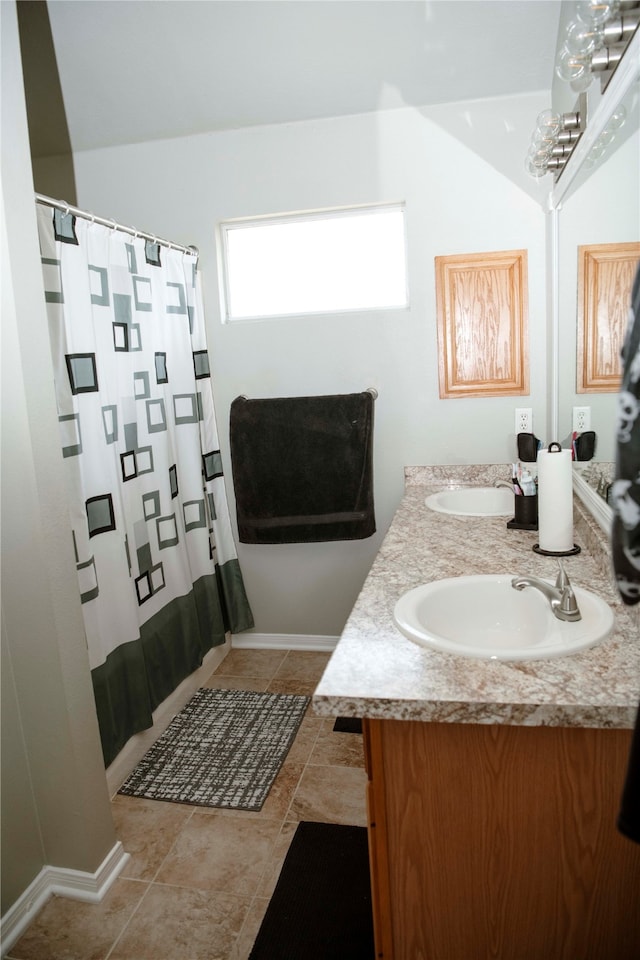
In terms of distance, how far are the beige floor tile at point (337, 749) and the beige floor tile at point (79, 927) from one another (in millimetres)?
673

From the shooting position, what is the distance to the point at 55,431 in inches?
59.7

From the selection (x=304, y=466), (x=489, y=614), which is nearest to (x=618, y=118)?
(x=489, y=614)

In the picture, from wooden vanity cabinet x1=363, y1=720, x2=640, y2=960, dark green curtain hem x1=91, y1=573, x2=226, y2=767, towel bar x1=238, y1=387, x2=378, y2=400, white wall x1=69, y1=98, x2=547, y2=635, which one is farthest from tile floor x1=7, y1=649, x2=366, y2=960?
towel bar x1=238, y1=387, x2=378, y2=400

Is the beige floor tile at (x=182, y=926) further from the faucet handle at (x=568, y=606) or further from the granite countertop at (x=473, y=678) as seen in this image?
the faucet handle at (x=568, y=606)

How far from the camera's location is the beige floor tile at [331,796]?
6.07 ft

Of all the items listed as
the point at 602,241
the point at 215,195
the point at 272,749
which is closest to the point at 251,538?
the point at 272,749

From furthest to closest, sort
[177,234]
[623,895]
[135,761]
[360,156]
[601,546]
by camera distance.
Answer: [177,234], [360,156], [135,761], [601,546], [623,895]

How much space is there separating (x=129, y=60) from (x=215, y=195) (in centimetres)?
55

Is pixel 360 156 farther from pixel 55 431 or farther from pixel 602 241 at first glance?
pixel 55 431

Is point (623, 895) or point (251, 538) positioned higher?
point (251, 538)

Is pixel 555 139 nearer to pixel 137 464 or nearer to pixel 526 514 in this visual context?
pixel 526 514

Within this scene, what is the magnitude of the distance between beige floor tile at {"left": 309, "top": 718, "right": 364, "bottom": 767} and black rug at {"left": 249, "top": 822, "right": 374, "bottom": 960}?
290mm

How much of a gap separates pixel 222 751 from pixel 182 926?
2.31ft

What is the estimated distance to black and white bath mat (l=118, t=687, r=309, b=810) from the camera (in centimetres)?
199
